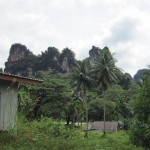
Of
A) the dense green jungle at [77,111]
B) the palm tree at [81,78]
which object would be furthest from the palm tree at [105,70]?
the palm tree at [81,78]

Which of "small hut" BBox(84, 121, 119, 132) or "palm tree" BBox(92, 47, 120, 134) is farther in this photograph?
"small hut" BBox(84, 121, 119, 132)

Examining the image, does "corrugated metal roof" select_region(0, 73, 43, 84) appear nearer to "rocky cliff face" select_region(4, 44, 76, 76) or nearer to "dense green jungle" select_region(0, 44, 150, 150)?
"dense green jungle" select_region(0, 44, 150, 150)

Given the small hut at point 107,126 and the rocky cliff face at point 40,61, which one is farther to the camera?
the rocky cliff face at point 40,61

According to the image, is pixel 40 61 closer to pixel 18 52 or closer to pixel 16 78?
pixel 18 52

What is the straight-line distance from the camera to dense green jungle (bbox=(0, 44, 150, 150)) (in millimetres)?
8454

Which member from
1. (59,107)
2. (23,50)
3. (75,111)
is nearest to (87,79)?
(75,111)

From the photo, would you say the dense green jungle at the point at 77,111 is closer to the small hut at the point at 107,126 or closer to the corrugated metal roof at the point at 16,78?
the corrugated metal roof at the point at 16,78

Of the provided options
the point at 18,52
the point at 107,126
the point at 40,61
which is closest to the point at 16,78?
the point at 107,126

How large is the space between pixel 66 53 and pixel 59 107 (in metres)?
77.2

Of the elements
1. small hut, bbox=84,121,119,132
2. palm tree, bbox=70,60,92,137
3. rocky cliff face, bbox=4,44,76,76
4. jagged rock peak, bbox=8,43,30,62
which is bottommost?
small hut, bbox=84,121,119,132

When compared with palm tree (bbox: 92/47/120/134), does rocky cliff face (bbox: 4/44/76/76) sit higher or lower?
higher

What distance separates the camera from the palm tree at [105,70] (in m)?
56.9

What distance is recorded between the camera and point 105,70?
56.6m

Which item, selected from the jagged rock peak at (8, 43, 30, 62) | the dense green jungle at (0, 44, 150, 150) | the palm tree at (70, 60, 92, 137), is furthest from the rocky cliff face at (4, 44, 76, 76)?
the palm tree at (70, 60, 92, 137)
